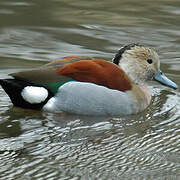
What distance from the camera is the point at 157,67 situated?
306 inches

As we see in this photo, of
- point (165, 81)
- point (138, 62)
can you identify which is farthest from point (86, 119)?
point (165, 81)

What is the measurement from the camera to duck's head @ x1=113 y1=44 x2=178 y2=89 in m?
7.56

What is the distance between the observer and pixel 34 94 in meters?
7.04

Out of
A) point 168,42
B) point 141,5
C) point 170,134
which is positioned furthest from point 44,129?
point 141,5

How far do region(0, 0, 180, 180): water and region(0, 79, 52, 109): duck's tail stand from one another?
95 millimetres

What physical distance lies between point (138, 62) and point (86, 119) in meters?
1.15

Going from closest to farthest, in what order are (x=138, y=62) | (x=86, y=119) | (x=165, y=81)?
(x=86, y=119) → (x=138, y=62) → (x=165, y=81)

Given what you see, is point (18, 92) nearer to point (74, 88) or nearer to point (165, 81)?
point (74, 88)

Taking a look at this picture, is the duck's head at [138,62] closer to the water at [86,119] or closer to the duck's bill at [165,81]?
the duck's bill at [165,81]

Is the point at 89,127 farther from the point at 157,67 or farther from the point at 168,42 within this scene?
the point at 168,42

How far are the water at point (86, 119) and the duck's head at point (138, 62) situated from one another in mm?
392

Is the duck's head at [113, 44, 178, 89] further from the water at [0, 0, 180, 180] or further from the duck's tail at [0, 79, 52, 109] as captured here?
the duck's tail at [0, 79, 52, 109]

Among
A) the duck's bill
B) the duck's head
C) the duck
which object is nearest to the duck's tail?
the duck

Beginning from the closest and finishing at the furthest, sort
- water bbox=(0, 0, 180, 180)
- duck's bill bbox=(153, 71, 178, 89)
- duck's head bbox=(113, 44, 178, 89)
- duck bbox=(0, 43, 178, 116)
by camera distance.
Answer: water bbox=(0, 0, 180, 180)
duck bbox=(0, 43, 178, 116)
duck's head bbox=(113, 44, 178, 89)
duck's bill bbox=(153, 71, 178, 89)
